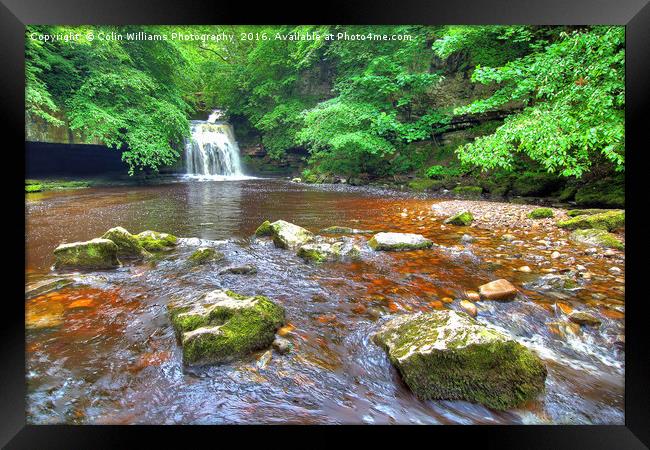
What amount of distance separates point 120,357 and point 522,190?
19.5ft

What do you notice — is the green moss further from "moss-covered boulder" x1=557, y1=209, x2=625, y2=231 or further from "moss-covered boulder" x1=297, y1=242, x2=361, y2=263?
"moss-covered boulder" x1=557, y1=209, x2=625, y2=231

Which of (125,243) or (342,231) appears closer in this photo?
(125,243)

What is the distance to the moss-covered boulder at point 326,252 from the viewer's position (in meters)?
2.77

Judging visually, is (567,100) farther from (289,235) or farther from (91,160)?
(91,160)

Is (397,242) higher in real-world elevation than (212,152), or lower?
lower

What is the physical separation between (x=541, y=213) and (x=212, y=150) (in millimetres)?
9842

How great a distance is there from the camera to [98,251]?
243 centimetres

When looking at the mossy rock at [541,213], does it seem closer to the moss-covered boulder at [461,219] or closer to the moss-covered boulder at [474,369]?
the moss-covered boulder at [461,219]

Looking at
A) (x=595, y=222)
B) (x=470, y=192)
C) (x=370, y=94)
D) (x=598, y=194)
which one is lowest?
(x=595, y=222)

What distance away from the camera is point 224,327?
147 cm

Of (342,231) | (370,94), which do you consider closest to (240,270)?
(342,231)

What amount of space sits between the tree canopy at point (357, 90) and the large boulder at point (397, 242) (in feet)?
4.33

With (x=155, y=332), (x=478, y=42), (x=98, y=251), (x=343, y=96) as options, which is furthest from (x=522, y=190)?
(x=98, y=251)
